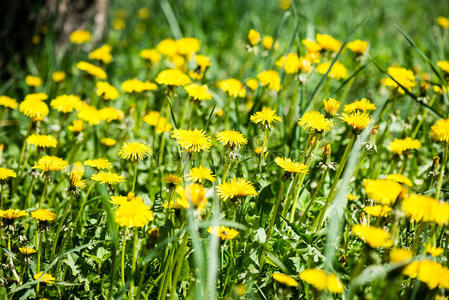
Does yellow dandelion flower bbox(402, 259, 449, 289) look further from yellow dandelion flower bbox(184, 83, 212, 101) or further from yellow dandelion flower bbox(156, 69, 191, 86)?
yellow dandelion flower bbox(156, 69, 191, 86)

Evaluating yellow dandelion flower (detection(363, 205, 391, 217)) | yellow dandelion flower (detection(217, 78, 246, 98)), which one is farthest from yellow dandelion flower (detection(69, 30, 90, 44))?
yellow dandelion flower (detection(363, 205, 391, 217))

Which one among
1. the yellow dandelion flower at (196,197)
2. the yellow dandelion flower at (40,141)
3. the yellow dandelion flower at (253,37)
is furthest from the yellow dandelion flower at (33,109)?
the yellow dandelion flower at (253,37)

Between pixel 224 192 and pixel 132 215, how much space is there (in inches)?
10.5

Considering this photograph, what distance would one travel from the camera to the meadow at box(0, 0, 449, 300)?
3.72ft

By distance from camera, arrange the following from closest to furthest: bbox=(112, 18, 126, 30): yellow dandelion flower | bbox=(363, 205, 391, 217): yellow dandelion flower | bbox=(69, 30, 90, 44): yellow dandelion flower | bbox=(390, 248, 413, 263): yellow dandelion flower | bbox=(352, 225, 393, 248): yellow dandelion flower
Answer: bbox=(390, 248, 413, 263): yellow dandelion flower → bbox=(352, 225, 393, 248): yellow dandelion flower → bbox=(363, 205, 391, 217): yellow dandelion flower → bbox=(69, 30, 90, 44): yellow dandelion flower → bbox=(112, 18, 126, 30): yellow dandelion flower

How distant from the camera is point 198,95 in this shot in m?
1.58

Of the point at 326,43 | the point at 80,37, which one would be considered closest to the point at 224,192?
the point at 326,43

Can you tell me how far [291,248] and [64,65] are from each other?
2213 mm

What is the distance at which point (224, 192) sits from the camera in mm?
1191

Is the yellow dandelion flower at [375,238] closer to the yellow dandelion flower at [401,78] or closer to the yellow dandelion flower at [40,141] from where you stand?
the yellow dandelion flower at [401,78]

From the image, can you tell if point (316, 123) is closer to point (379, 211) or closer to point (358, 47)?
point (379, 211)

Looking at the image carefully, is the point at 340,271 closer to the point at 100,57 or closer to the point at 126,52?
the point at 100,57

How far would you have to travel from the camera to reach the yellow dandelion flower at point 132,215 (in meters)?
1.06

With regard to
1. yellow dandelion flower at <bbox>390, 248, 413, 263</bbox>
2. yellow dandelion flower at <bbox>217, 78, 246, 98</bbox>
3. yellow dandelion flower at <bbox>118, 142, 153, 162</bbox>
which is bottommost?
yellow dandelion flower at <bbox>390, 248, 413, 263</bbox>
